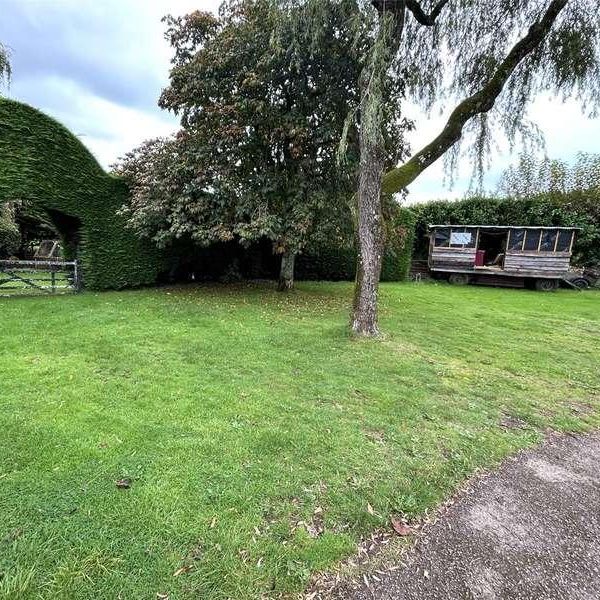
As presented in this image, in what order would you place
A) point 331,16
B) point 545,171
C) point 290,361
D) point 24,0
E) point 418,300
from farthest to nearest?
1. point 545,171
2. point 418,300
3. point 24,0
4. point 331,16
5. point 290,361

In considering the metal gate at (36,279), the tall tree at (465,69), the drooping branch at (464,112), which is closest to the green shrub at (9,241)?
the metal gate at (36,279)

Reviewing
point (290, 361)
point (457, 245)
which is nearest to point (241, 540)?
point (290, 361)

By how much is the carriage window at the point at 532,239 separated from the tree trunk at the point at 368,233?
36.7 feet

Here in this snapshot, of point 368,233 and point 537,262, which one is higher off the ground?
point 368,233

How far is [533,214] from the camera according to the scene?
15.1 m

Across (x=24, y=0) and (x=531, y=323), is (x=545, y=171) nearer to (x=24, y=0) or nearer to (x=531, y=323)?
(x=531, y=323)

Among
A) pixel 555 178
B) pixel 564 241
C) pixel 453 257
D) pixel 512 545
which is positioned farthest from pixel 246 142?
pixel 555 178

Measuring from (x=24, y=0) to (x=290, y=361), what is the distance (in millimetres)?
7961

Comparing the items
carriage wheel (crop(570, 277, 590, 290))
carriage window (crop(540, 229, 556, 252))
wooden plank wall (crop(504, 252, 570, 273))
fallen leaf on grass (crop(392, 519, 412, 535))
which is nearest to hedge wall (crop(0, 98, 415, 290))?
fallen leaf on grass (crop(392, 519, 412, 535))

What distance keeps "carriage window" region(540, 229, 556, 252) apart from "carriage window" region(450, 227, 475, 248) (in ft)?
7.73

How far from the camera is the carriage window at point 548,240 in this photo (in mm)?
13919

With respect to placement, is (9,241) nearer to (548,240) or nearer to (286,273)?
(286,273)

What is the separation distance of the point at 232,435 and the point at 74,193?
8.20 m

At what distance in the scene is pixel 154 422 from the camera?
3.04 m
